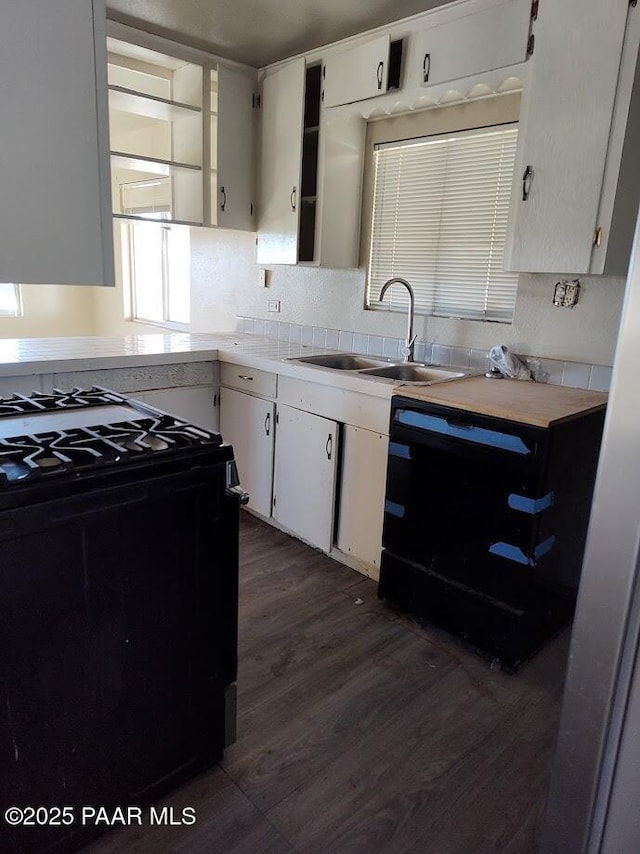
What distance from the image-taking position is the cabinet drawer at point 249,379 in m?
2.82

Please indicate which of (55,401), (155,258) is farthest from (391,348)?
(155,258)

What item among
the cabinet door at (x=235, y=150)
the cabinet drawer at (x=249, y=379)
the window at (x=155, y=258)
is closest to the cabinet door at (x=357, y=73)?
the cabinet door at (x=235, y=150)

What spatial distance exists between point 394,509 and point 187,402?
1.33 m

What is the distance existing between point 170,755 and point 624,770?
42.9 inches

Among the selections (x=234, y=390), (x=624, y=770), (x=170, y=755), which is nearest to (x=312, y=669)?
(x=170, y=755)

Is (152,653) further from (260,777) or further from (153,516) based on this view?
(260,777)

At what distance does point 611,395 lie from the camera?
26.3 inches

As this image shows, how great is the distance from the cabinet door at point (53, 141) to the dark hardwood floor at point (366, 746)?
1.45 metres

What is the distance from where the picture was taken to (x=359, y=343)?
3.14m

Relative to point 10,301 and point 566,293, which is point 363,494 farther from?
point 10,301

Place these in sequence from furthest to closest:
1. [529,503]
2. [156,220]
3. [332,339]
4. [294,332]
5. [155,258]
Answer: [155,258]
[294,332]
[332,339]
[156,220]
[529,503]

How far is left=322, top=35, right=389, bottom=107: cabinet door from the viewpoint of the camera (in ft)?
8.57

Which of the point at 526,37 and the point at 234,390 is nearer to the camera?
the point at 526,37

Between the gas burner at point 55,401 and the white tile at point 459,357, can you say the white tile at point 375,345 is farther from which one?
the gas burner at point 55,401
